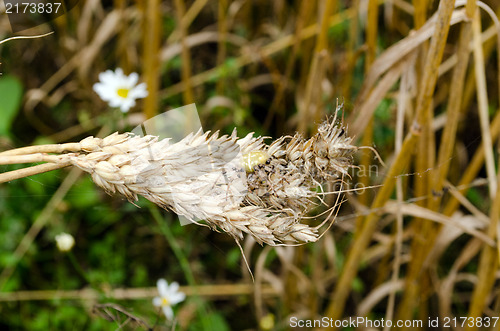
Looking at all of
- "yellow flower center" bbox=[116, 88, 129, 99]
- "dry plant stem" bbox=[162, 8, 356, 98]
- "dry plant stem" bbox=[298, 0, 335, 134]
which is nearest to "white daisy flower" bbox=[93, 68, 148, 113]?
"yellow flower center" bbox=[116, 88, 129, 99]

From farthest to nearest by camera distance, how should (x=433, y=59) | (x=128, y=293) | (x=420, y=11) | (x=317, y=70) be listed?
1. (x=128, y=293)
2. (x=317, y=70)
3. (x=420, y=11)
4. (x=433, y=59)

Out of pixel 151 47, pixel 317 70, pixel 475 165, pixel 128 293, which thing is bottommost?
pixel 128 293

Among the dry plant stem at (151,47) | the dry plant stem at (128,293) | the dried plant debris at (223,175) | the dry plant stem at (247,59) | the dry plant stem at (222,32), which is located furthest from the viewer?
the dry plant stem at (247,59)

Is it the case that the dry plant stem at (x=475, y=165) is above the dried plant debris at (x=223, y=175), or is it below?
below

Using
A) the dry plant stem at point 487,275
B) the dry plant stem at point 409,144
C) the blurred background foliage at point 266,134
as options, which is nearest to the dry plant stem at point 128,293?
the blurred background foliage at point 266,134

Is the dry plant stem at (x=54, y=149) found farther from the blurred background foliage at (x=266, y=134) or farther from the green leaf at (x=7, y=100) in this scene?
the green leaf at (x=7, y=100)

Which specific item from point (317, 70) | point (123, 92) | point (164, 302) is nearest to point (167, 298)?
point (164, 302)

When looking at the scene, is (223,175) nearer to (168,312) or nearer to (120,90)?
(168,312)

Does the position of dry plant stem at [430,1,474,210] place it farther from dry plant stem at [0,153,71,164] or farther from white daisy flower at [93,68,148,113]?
white daisy flower at [93,68,148,113]
